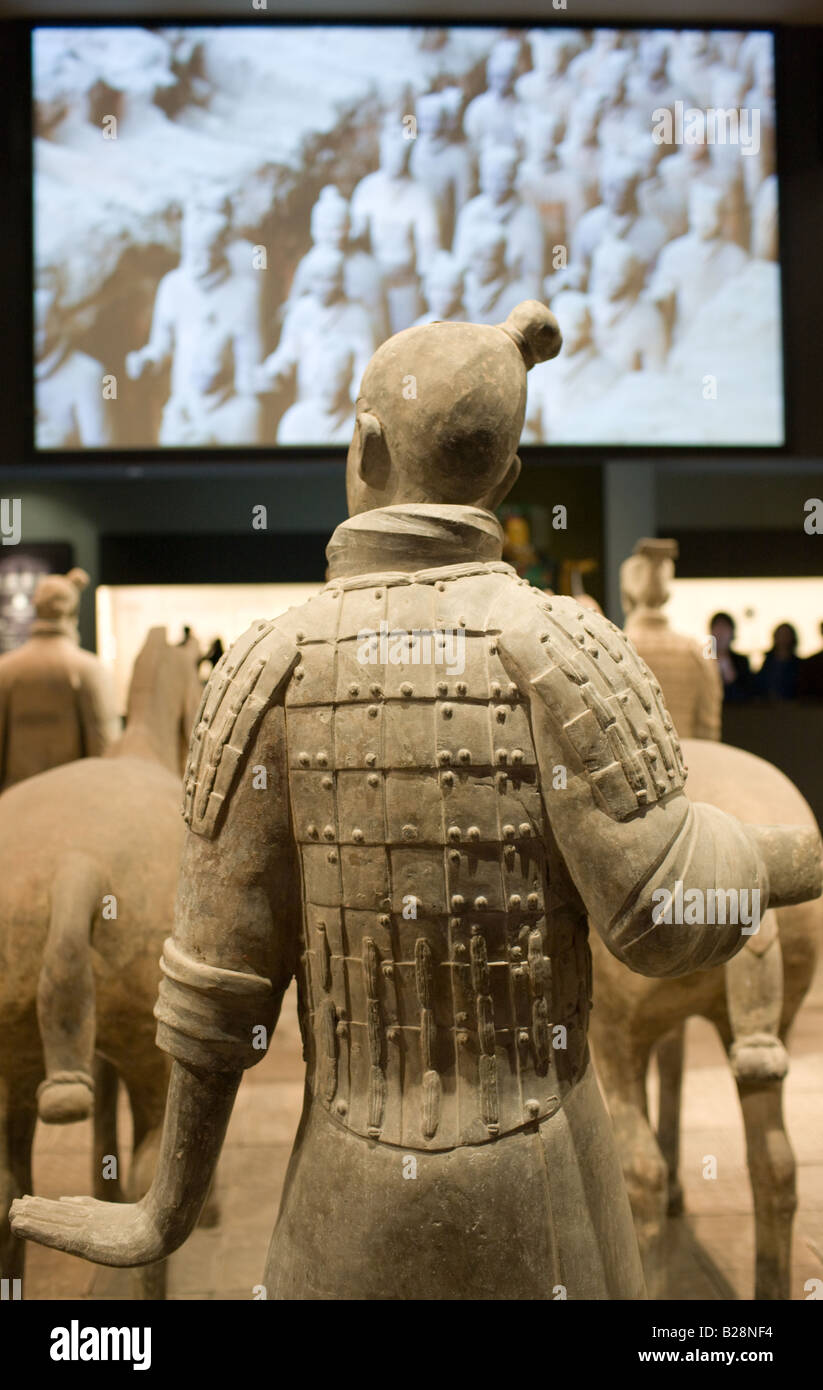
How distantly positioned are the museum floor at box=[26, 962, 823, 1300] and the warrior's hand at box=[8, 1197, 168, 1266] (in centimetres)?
188

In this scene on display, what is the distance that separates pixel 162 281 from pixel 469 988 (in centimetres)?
410

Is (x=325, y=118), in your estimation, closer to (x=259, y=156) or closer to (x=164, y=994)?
(x=259, y=156)

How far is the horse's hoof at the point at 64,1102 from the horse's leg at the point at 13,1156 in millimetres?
387

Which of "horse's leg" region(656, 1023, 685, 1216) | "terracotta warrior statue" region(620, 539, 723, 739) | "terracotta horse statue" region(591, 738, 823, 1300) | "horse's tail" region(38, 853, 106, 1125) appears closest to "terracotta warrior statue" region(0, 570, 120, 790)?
"horse's tail" region(38, 853, 106, 1125)

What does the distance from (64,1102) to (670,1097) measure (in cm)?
254

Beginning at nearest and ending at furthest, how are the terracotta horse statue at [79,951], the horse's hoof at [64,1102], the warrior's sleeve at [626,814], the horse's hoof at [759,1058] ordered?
the warrior's sleeve at [626,814] < the horse's hoof at [64,1102] < the terracotta horse statue at [79,951] < the horse's hoof at [759,1058]

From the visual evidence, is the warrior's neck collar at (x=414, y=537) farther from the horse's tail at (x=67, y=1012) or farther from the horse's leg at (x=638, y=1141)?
the horse's leg at (x=638, y=1141)

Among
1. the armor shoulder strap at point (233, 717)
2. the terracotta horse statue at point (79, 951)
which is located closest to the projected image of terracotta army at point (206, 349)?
the terracotta horse statue at point (79, 951)

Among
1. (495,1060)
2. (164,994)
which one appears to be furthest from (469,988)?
(164,994)

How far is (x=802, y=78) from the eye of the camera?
4.85 meters

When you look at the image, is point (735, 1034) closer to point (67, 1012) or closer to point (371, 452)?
point (67, 1012)

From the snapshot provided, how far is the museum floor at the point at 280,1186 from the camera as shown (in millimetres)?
3852

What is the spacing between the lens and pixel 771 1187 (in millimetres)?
3324

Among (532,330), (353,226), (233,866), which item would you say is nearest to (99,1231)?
(233,866)
